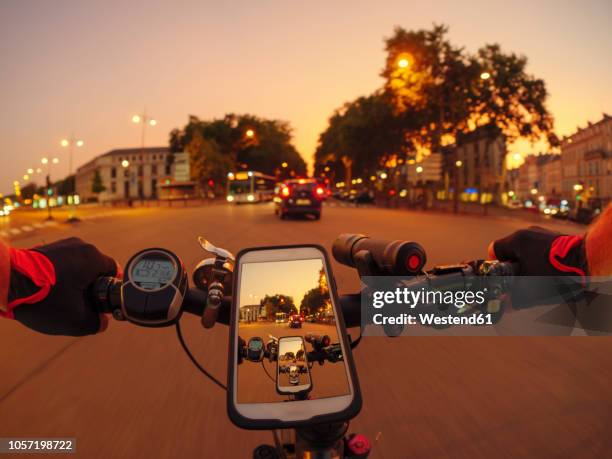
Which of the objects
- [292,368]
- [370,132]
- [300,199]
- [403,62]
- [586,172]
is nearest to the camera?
[292,368]

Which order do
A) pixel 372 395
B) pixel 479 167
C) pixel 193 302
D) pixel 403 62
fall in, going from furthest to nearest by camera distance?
pixel 479 167 → pixel 403 62 → pixel 372 395 → pixel 193 302

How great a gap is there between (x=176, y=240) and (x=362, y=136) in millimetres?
43229

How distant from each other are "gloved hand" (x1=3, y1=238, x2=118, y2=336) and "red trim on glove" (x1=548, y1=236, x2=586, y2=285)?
3.40 ft

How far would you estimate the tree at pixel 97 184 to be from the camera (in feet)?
473

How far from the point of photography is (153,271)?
1128 mm

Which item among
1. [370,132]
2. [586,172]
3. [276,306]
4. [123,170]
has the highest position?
[123,170]

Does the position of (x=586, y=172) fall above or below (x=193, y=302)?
above

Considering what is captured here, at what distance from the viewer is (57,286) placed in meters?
1.11

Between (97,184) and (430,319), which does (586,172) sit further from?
(97,184)

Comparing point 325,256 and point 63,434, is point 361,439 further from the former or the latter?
point 63,434

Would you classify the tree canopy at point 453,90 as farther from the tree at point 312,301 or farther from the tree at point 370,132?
the tree at point 312,301

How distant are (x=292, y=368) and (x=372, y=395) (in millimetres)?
2438

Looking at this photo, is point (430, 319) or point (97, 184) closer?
point (430, 319)

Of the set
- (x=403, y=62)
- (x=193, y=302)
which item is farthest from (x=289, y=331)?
(x=403, y=62)
